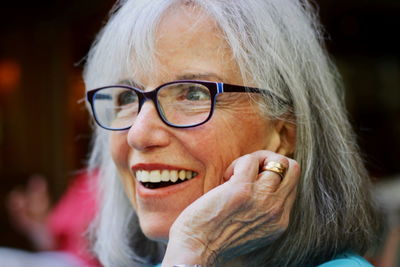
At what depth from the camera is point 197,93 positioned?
5.15ft

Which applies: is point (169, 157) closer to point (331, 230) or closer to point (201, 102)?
point (201, 102)

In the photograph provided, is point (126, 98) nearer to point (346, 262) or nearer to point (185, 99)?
point (185, 99)

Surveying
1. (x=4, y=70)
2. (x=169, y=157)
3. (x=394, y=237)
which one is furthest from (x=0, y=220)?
(x=169, y=157)

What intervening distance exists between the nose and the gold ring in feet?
0.91

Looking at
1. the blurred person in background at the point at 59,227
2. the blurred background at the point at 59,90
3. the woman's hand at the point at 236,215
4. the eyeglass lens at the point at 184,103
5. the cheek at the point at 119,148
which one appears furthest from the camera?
the blurred background at the point at 59,90

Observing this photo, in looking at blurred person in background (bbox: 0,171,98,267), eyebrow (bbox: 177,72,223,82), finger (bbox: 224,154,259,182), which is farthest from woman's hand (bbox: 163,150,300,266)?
blurred person in background (bbox: 0,171,98,267)

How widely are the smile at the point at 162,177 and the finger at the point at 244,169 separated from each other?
12 centimetres

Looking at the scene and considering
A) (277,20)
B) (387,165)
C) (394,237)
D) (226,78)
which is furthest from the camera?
(387,165)

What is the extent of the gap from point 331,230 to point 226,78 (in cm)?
53

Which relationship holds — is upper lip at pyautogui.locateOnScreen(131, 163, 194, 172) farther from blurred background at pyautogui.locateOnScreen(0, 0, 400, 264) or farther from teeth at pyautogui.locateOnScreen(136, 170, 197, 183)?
blurred background at pyautogui.locateOnScreen(0, 0, 400, 264)

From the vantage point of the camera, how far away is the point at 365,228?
66.0 inches

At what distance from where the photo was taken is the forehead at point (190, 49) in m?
1.54

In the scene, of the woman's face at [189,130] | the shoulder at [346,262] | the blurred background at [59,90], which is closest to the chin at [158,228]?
the woman's face at [189,130]

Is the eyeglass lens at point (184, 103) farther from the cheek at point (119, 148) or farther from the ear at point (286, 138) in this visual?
the ear at point (286, 138)
